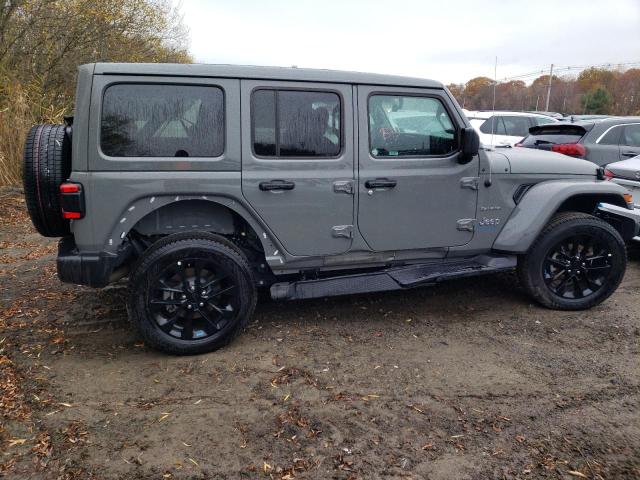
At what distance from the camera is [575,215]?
451 centimetres

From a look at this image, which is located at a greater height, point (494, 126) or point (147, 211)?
point (494, 126)

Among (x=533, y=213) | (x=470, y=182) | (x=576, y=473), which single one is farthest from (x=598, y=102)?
(x=576, y=473)

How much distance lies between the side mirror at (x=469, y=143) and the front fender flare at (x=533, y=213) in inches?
28.2

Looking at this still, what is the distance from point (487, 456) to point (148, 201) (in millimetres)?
2611

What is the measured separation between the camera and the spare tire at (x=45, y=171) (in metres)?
3.46

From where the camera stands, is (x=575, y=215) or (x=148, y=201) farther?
(x=575, y=215)

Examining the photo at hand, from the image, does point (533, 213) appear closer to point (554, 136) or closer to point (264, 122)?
point (264, 122)

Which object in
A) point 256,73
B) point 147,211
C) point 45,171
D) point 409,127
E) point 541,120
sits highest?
point 256,73

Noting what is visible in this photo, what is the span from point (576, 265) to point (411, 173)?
1.78 m

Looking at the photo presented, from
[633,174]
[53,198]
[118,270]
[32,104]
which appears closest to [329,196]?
[118,270]

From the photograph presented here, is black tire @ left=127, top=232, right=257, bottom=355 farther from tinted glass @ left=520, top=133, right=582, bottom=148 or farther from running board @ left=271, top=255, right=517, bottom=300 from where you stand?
tinted glass @ left=520, top=133, right=582, bottom=148

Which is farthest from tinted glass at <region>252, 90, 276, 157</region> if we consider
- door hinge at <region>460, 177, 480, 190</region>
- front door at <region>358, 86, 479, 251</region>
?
door hinge at <region>460, 177, 480, 190</region>

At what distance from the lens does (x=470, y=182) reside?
13.8 feet

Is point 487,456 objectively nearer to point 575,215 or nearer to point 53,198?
point 575,215
